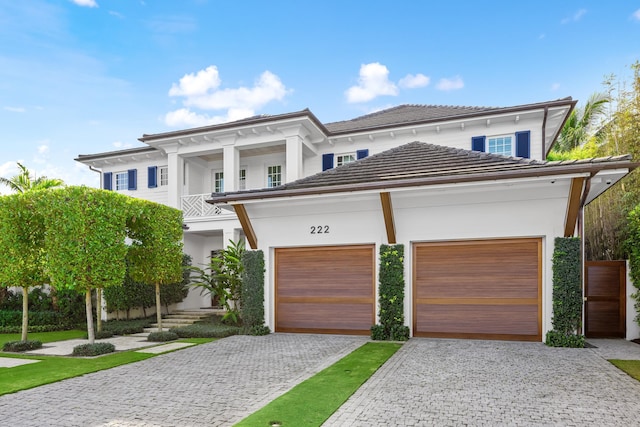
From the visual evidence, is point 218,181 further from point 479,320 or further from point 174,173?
point 479,320

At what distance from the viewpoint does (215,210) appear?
16219mm

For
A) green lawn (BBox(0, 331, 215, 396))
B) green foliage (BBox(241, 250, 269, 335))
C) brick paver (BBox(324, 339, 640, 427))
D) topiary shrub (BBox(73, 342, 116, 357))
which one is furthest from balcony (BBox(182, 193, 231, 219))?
brick paver (BBox(324, 339, 640, 427))

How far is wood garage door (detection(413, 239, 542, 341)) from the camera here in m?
9.09

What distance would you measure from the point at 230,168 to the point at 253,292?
22.5 ft

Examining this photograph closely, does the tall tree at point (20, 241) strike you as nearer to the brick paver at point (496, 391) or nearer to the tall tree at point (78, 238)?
the tall tree at point (78, 238)

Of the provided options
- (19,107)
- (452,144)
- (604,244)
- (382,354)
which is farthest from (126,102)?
(604,244)

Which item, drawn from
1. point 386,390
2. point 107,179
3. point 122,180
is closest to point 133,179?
point 122,180

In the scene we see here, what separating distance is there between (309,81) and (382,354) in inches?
466

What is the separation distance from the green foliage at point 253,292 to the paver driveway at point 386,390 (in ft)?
8.18

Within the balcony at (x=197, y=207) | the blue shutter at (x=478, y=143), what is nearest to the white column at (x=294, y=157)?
the balcony at (x=197, y=207)

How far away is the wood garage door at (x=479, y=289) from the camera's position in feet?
29.8

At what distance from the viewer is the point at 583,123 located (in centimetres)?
2234

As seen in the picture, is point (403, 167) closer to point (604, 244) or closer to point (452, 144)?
point (452, 144)

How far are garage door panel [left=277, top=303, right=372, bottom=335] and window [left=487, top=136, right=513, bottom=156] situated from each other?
791 cm
